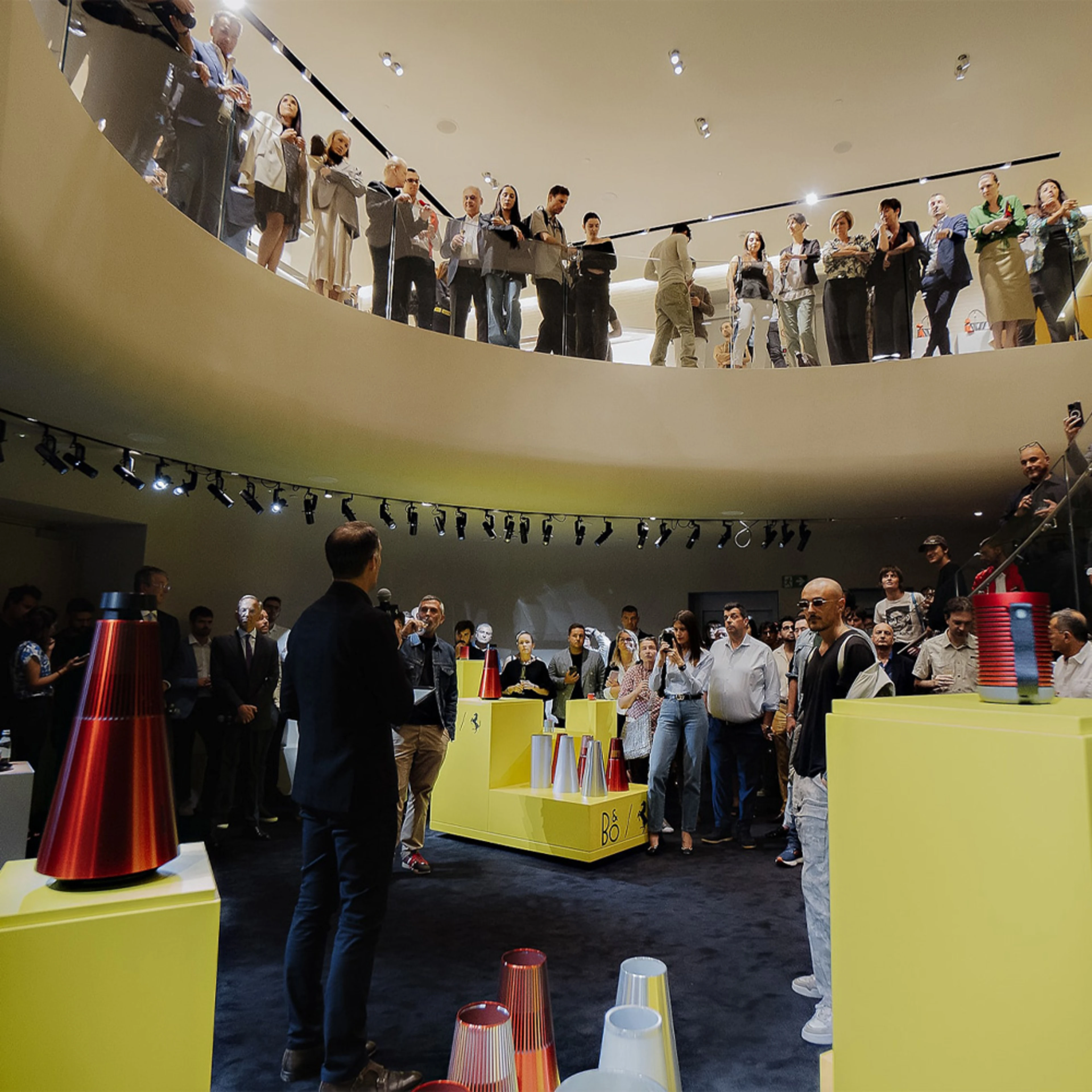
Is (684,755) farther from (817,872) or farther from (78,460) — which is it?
(78,460)

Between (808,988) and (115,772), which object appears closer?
(115,772)

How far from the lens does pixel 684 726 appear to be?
16.6ft

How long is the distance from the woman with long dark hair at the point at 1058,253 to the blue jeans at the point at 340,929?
658 centimetres

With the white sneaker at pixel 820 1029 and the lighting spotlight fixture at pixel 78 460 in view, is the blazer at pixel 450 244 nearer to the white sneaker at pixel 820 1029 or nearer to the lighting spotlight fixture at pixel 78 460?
the lighting spotlight fixture at pixel 78 460

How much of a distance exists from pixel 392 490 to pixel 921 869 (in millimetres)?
6692

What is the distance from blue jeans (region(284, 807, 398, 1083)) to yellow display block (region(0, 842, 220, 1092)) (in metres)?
0.89

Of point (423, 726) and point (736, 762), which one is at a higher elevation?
point (423, 726)

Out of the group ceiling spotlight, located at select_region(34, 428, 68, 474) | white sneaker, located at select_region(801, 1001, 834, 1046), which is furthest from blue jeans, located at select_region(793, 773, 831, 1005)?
ceiling spotlight, located at select_region(34, 428, 68, 474)

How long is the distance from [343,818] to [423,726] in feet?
7.57

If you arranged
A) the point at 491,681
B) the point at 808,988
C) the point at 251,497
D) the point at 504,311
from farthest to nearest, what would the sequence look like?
1. the point at 251,497
2. the point at 504,311
3. the point at 491,681
4. the point at 808,988

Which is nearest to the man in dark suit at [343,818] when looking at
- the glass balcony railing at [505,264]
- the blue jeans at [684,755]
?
the glass balcony railing at [505,264]

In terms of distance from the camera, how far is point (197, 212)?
412 cm

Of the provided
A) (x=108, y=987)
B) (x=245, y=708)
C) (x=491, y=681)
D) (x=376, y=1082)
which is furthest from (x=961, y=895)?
(x=245, y=708)

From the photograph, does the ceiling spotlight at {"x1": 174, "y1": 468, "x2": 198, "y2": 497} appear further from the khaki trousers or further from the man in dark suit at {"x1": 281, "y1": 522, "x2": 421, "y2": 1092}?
the man in dark suit at {"x1": 281, "y1": 522, "x2": 421, "y2": 1092}
